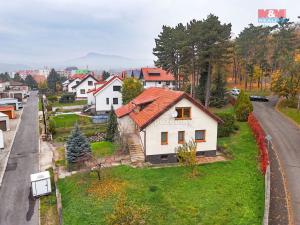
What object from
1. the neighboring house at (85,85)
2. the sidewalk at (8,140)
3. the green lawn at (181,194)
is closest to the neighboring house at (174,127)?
the green lawn at (181,194)

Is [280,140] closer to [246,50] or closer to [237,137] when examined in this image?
[237,137]

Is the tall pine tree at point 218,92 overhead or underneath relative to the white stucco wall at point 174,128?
overhead

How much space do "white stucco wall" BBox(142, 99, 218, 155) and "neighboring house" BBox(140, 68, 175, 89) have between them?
43870mm

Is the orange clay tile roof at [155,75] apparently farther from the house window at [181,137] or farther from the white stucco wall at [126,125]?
the house window at [181,137]

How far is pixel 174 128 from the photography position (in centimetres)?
2672

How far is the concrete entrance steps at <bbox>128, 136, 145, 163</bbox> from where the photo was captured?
89.2 feet

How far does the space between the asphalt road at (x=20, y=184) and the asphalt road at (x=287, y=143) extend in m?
17.7

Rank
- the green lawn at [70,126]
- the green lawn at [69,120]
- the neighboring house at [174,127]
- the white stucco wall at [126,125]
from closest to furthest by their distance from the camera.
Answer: the neighboring house at [174,127] < the white stucco wall at [126,125] < the green lawn at [70,126] < the green lawn at [69,120]

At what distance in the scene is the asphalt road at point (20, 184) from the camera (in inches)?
775

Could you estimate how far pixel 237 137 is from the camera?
105 ft

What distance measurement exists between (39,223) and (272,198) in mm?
15644

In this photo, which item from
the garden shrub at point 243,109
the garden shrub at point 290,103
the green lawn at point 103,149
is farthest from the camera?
the garden shrub at point 290,103


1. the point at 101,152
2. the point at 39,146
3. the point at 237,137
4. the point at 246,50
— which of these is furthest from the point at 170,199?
the point at 246,50

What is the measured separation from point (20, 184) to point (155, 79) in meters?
51.2
